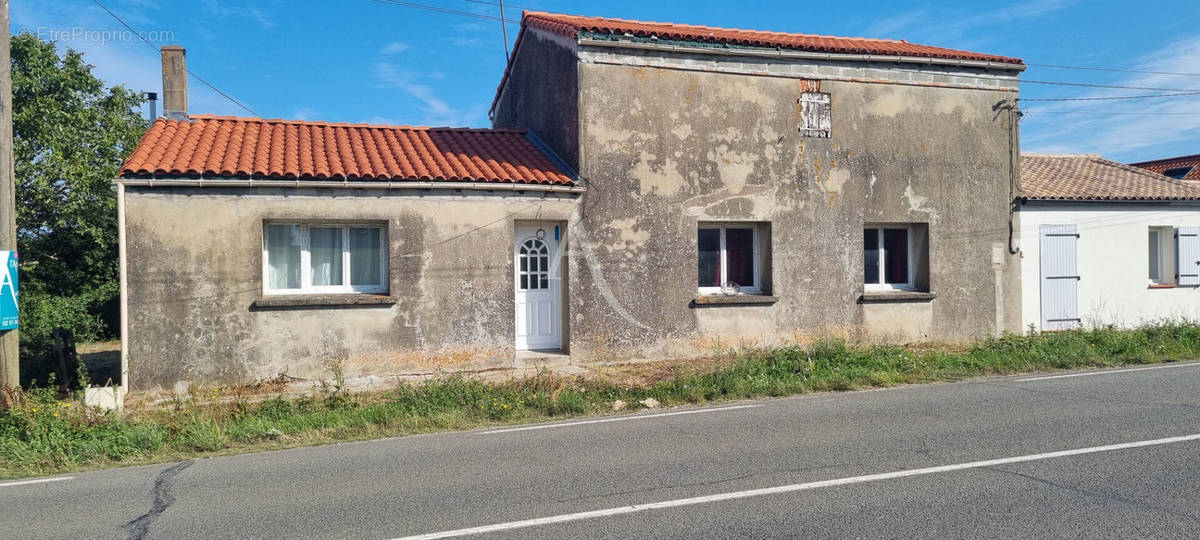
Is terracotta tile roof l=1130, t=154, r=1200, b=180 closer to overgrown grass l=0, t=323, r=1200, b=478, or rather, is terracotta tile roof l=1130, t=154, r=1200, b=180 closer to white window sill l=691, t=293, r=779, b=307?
overgrown grass l=0, t=323, r=1200, b=478

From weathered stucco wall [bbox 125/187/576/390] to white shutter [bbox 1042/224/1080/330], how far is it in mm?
9475

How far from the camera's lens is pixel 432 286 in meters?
10.9

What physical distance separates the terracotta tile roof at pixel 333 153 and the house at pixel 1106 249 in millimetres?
9370

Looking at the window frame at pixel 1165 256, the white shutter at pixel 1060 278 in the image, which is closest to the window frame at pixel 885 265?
the white shutter at pixel 1060 278

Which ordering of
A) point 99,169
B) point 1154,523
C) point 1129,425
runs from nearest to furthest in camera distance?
point 1154,523
point 1129,425
point 99,169

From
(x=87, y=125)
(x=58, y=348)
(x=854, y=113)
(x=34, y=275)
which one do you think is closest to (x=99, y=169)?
(x=87, y=125)

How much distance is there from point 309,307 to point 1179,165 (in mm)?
30384

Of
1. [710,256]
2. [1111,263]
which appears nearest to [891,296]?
[710,256]

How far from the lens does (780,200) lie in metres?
12.7

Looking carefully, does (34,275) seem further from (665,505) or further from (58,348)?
(665,505)

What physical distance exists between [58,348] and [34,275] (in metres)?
10.2

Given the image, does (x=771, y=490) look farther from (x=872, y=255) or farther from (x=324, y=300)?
(x=872, y=255)

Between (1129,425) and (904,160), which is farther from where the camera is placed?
(904,160)

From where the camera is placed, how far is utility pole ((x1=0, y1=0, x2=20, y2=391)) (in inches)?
319
